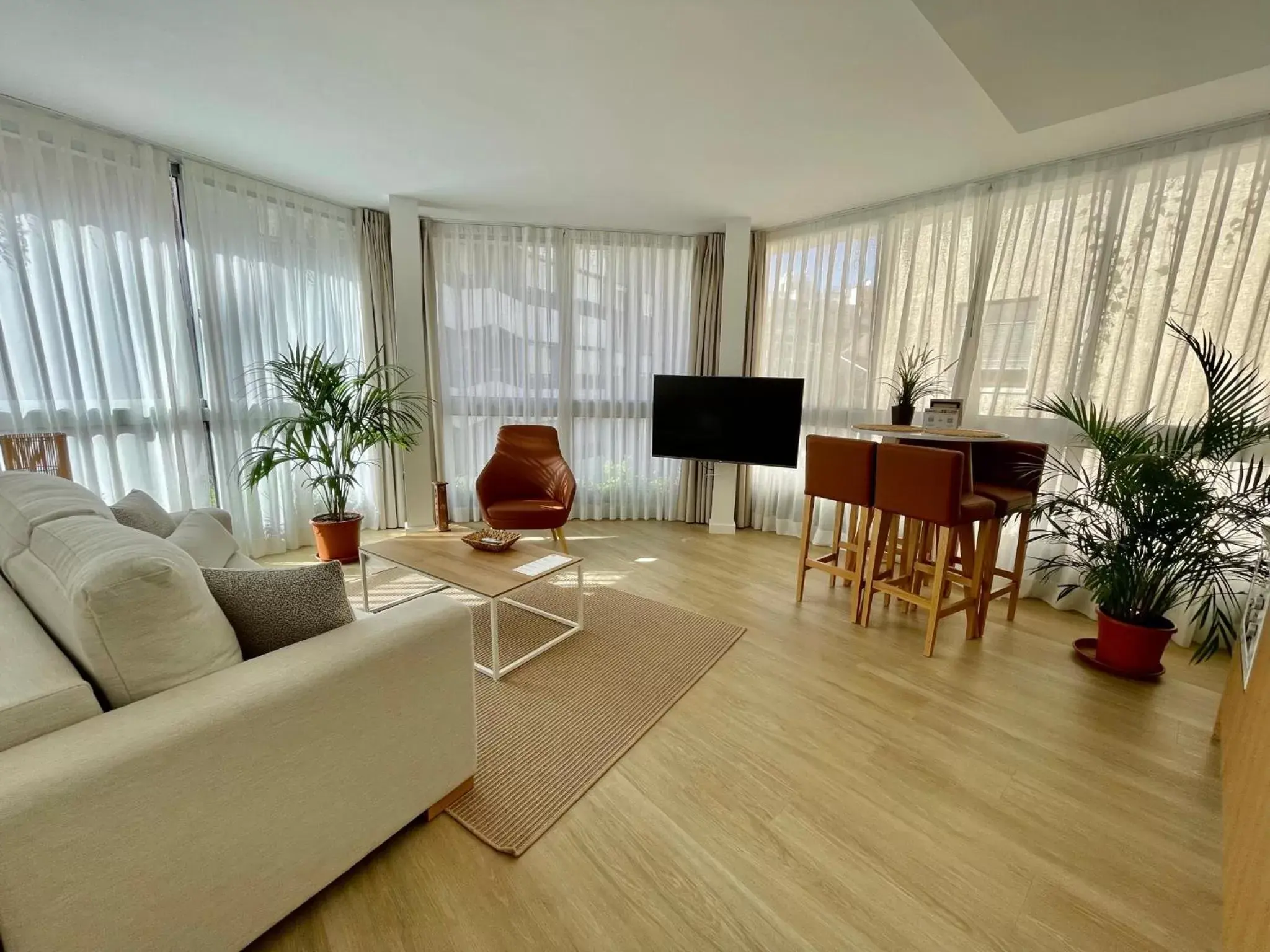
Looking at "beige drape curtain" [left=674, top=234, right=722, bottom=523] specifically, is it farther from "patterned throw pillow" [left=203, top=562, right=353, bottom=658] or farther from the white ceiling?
"patterned throw pillow" [left=203, top=562, right=353, bottom=658]

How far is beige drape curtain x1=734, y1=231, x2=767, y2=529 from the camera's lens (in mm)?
4352

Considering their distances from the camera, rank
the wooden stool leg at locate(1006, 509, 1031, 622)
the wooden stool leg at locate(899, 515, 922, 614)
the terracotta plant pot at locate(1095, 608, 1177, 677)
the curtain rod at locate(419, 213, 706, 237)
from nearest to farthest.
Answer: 1. the terracotta plant pot at locate(1095, 608, 1177, 677)
2. the wooden stool leg at locate(1006, 509, 1031, 622)
3. the wooden stool leg at locate(899, 515, 922, 614)
4. the curtain rod at locate(419, 213, 706, 237)

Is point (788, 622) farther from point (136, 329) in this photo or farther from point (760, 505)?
point (136, 329)

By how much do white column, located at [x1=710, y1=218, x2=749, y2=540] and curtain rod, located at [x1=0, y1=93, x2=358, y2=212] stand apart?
2.90 m

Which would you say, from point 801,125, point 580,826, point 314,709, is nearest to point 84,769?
point 314,709

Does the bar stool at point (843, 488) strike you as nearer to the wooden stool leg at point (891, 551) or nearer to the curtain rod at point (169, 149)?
the wooden stool leg at point (891, 551)

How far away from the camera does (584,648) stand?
2559mm

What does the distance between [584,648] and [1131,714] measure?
7.58ft

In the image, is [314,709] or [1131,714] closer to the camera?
[314,709]

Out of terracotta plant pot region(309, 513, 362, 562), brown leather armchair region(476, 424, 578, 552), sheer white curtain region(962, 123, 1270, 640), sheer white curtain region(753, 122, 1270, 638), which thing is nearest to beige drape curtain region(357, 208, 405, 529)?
terracotta plant pot region(309, 513, 362, 562)

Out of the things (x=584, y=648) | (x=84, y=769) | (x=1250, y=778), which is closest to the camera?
(x=84, y=769)

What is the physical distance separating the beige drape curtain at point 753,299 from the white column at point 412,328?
2.59 metres

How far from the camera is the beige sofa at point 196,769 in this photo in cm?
86

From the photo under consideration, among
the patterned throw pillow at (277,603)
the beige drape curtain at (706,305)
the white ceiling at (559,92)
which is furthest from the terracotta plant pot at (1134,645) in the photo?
the patterned throw pillow at (277,603)
